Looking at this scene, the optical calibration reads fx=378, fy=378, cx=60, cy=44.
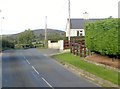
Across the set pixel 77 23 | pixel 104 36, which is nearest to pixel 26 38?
pixel 77 23

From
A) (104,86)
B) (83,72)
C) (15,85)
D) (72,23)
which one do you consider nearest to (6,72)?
(83,72)

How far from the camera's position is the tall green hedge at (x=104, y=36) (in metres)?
25.5

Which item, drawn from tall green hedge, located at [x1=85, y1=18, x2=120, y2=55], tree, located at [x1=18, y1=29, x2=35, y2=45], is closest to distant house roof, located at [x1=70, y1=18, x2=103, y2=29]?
tree, located at [x1=18, y1=29, x2=35, y2=45]

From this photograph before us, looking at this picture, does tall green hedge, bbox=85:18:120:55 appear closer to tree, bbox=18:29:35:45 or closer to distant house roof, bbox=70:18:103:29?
distant house roof, bbox=70:18:103:29

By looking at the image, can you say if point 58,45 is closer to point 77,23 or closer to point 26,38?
point 77,23

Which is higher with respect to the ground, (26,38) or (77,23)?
(77,23)

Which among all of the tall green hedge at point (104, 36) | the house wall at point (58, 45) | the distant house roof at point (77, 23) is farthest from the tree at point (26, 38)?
the tall green hedge at point (104, 36)

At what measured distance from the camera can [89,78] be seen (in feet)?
74.8

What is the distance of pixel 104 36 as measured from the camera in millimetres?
28406

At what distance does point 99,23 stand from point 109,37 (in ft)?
9.70

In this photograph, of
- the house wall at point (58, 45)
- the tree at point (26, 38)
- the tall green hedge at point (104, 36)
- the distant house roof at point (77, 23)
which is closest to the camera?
the tall green hedge at point (104, 36)

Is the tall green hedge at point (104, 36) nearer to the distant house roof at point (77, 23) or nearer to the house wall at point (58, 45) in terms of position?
the house wall at point (58, 45)

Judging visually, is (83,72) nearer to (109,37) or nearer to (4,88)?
(109,37)

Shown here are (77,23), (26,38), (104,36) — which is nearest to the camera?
(104,36)
